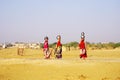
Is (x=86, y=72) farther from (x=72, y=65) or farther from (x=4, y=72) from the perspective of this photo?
(x=4, y=72)

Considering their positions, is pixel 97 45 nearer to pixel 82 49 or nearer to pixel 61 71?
pixel 82 49

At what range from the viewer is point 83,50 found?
52.4 ft

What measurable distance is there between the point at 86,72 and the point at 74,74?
48 centimetres

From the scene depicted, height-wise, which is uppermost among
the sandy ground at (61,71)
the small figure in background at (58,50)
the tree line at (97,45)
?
the tree line at (97,45)

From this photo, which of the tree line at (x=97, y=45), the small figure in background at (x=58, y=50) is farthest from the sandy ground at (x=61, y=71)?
the tree line at (x=97, y=45)

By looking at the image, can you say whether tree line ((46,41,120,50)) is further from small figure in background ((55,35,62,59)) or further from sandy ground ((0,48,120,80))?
sandy ground ((0,48,120,80))

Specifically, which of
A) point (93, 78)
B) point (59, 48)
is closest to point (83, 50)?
point (59, 48)

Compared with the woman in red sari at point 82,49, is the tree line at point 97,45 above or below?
above

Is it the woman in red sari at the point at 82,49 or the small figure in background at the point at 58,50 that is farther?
the small figure in background at the point at 58,50

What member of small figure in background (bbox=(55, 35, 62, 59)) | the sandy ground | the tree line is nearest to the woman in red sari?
small figure in background (bbox=(55, 35, 62, 59))

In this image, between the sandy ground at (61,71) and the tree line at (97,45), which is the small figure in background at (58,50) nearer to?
the sandy ground at (61,71)

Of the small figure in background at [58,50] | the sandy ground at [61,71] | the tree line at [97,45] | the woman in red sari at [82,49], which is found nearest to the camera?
the sandy ground at [61,71]

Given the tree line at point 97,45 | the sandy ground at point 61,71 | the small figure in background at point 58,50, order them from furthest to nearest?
the tree line at point 97,45, the small figure in background at point 58,50, the sandy ground at point 61,71

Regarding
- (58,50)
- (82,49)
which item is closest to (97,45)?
(58,50)
